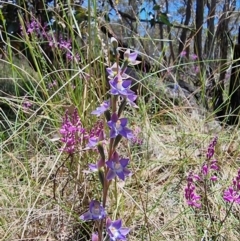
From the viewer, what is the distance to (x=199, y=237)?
1.25 meters

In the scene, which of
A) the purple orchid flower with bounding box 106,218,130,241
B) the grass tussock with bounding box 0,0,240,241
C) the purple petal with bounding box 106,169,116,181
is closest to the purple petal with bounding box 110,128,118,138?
the purple petal with bounding box 106,169,116,181

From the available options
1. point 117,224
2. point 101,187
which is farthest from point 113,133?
A: point 101,187

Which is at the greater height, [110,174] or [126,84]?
[126,84]

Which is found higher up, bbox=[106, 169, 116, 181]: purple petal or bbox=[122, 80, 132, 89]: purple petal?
bbox=[122, 80, 132, 89]: purple petal

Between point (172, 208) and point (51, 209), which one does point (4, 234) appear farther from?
point (172, 208)

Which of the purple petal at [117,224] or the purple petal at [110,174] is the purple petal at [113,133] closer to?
the purple petal at [110,174]

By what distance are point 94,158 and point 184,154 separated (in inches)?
15.7

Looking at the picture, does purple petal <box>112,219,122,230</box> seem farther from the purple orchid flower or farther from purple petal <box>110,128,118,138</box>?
purple petal <box>110,128,118,138</box>

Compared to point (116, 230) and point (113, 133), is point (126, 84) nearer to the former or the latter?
point (113, 133)

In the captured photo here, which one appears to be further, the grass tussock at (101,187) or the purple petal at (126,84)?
the grass tussock at (101,187)

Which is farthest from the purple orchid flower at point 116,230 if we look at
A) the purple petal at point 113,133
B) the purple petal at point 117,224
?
the purple petal at point 113,133

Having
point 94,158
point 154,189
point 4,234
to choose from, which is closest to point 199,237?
point 154,189

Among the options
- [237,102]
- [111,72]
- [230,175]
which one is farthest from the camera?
[237,102]

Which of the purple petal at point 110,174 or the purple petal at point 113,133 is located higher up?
the purple petal at point 113,133
